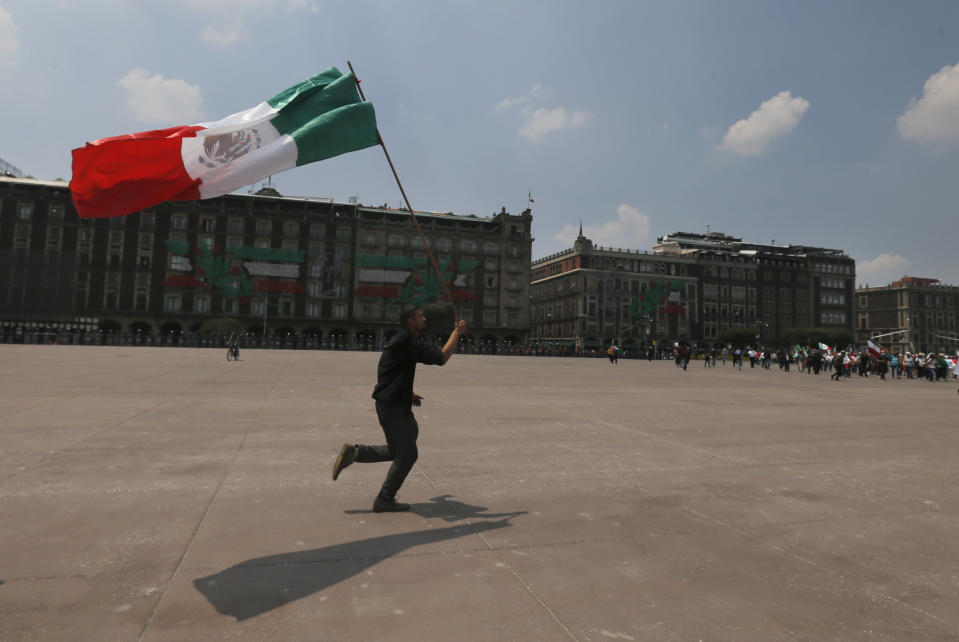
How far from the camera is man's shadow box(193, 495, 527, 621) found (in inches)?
108

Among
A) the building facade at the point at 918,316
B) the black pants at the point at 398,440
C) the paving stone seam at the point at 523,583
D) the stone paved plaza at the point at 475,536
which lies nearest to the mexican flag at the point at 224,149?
the stone paved plaza at the point at 475,536

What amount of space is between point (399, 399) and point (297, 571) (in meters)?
1.54

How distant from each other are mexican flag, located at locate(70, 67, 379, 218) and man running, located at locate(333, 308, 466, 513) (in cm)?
246

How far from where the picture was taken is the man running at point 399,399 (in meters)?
4.29

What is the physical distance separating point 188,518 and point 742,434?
7.27m

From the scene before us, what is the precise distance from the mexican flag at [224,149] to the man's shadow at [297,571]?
3.48 metres

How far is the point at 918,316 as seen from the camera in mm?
118625

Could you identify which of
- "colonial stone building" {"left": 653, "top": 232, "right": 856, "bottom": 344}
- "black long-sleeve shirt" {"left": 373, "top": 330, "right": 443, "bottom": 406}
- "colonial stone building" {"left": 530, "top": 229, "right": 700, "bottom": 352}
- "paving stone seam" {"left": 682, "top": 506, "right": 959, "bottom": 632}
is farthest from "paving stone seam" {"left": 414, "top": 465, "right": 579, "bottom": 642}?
"colonial stone building" {"left": 653, "top": 232, "right": 856, "bottom": 344}

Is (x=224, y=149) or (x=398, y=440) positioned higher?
(x=224, y=149)

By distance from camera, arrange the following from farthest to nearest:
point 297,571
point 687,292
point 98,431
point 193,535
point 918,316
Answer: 1. point 918,316
2. point 687,292
3. point 98,431
4. point 193,535
5. point 297,571

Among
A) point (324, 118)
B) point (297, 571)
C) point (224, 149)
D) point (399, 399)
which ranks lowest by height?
point (297, 571)

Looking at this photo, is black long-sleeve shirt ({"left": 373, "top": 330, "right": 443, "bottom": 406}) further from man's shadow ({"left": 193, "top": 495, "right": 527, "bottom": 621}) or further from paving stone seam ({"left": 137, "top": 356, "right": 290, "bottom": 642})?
paving stone seam ({"left": 137, "top": 356, "right": 290, "bottom": 642})

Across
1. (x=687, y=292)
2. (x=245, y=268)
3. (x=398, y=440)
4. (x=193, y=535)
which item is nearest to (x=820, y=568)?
(x=398, y=440)

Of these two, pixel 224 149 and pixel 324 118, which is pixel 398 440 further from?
pixel 324 118
